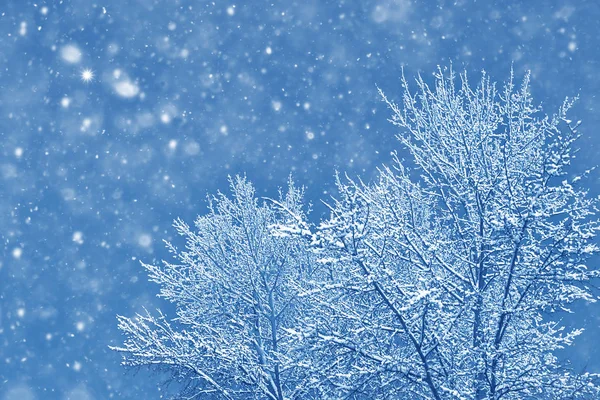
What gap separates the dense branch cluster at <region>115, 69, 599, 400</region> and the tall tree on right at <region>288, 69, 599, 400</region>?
0.02 metres

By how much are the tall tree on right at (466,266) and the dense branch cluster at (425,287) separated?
24 mm

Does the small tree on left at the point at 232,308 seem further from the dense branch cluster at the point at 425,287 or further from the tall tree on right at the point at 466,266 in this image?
the tall tree on right at the point at 466,266

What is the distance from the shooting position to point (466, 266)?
7.08 meters

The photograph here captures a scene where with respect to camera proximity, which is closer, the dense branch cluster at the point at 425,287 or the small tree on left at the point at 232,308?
the dense branch cluster at the point at 425,287

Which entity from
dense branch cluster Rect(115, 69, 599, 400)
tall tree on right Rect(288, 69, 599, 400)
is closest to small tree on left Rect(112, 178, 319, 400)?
dense branch cluster Rect(115, 69, 599, 400)

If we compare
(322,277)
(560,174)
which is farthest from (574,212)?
(322,277)

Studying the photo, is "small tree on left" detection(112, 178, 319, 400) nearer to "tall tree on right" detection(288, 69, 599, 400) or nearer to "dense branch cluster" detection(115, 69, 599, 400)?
"dense branch cluster" detection(115, 69, 599, 400)

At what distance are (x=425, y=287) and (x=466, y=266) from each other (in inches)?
71.3

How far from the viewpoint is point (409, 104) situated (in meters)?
7.48

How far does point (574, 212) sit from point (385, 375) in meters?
2.81

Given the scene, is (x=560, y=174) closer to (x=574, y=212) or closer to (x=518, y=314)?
(x=574, y=212)

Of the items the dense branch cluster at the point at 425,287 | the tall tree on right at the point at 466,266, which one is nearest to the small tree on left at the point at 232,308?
the dense branch cluster at the point at 425,287

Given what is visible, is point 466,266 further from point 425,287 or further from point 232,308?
point 232,308

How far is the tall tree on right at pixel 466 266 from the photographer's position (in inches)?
219
